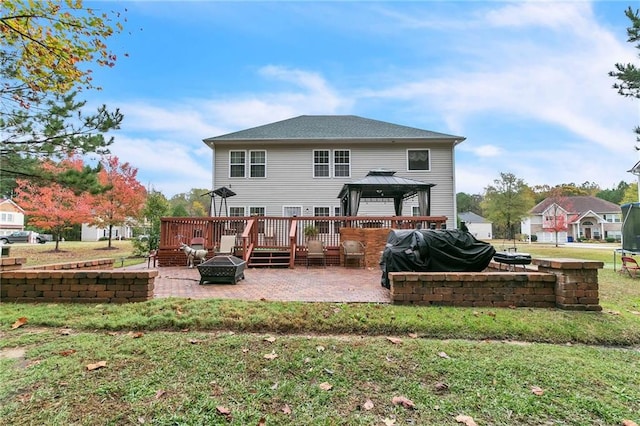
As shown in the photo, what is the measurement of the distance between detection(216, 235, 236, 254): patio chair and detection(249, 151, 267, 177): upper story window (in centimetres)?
702

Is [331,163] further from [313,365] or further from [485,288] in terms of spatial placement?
[313,365]

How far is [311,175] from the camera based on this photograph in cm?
1546

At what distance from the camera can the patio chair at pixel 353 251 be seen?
28.0 feet

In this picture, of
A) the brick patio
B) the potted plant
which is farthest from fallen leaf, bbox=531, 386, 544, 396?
the potted plant

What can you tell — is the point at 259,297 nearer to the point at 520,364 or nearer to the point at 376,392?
the point at 376,392

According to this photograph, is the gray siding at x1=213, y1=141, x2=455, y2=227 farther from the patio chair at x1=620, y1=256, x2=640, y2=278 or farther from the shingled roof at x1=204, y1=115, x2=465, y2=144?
the patio chair at x1=620, y1=256, x2=640, y2=278

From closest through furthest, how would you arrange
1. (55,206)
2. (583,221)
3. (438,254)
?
(438,254) < (55,206) < (583,221)

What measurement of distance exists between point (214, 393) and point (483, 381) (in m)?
2.10

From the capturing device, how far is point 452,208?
14.9 m

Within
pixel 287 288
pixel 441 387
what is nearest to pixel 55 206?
pixel 287 288

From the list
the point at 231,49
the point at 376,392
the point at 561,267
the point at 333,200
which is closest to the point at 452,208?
the point at 333,200

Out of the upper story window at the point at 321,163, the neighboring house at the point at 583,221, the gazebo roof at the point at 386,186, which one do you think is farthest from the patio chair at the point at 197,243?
the neighboring house at the point at 583,221

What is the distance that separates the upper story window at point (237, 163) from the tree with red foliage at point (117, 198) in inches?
285

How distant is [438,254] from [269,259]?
5.20 metres
